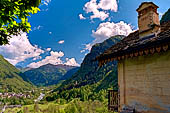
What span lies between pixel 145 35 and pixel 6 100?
178m

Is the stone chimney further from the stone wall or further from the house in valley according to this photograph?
the stone wall

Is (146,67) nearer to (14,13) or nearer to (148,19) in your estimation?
(148,19)

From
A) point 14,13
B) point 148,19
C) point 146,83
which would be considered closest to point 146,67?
point 146,83

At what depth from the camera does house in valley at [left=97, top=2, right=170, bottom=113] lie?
4.69 metres

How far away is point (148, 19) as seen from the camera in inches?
236

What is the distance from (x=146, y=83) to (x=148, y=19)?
2.65 metres

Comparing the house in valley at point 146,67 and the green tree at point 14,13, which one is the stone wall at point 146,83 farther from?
the green tree at point 14,13

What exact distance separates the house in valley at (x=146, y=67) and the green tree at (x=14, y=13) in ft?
11.3

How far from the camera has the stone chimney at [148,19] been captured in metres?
5.73

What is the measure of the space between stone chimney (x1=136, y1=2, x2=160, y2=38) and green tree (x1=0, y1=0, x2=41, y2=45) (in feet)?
14.1

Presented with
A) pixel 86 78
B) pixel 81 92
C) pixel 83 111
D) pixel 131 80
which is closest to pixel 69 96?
pixel 81 92

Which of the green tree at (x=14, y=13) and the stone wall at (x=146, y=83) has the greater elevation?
the green tree at (x=14, y=13)

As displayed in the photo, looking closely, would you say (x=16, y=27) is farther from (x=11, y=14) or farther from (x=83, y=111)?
(x=83, y=111)

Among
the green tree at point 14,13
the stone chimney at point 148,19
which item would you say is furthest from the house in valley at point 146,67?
the green tree at point 14,13
